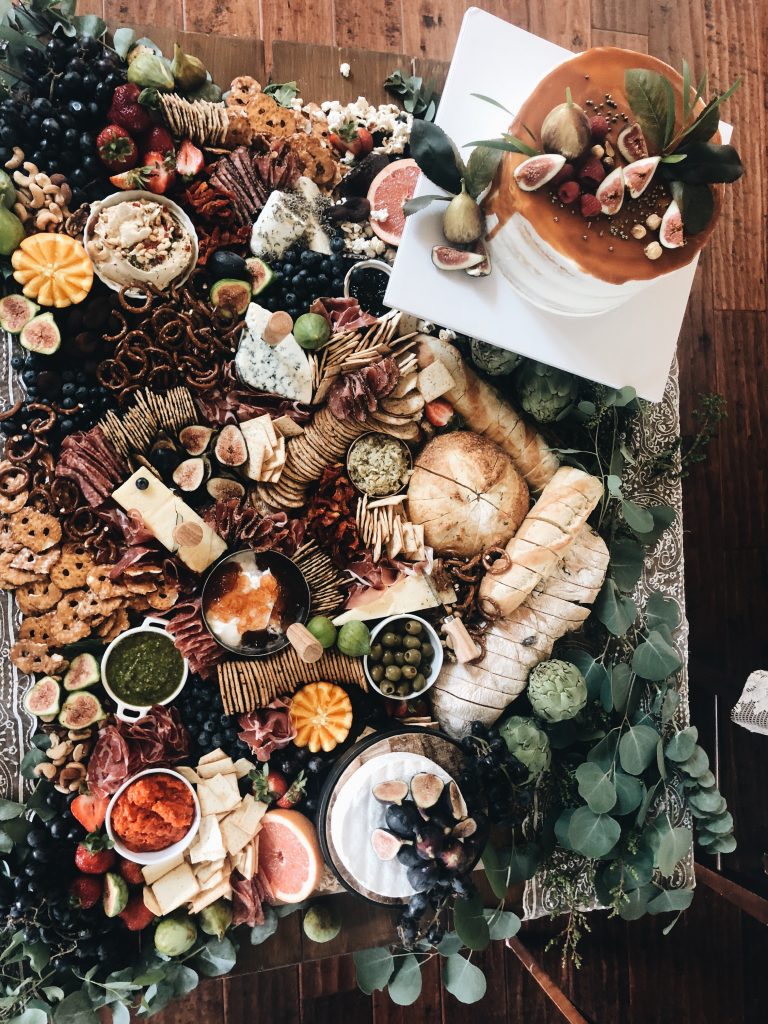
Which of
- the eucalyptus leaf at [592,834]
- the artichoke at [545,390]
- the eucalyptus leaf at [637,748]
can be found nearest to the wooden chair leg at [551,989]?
the eucalyptus leaf at [592,834]

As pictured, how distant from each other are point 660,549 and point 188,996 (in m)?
1.95

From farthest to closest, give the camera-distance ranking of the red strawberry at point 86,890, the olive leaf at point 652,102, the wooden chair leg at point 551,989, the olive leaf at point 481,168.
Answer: the wooden chair leg at point 551,989 < the red strawberry at point 86,890 < the olive leaf at point 481,168 < the olive leaf at point 652,102

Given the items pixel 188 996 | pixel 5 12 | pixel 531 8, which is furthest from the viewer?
pixel 531 8

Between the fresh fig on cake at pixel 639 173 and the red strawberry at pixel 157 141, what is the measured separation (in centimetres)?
116

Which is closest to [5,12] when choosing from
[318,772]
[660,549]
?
[318,772]

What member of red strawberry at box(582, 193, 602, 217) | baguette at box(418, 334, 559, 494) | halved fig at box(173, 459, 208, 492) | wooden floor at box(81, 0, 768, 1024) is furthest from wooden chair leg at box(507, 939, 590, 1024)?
red strawberry at box(582, 193, 602, 217)

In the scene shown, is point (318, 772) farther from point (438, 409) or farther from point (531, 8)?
point (531, 8)

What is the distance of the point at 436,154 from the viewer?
155 centimetres

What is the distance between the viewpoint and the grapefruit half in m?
1.84

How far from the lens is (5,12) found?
70.8 inches

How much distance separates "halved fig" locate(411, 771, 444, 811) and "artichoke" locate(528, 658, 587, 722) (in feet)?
1.13

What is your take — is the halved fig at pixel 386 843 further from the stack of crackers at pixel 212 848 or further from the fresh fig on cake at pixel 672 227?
the fresh fig on cake at pixel 672 227

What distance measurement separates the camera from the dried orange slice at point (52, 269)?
181 cm

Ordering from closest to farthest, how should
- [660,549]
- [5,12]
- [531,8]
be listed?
[5,12] → [660,549] → [531,8]
